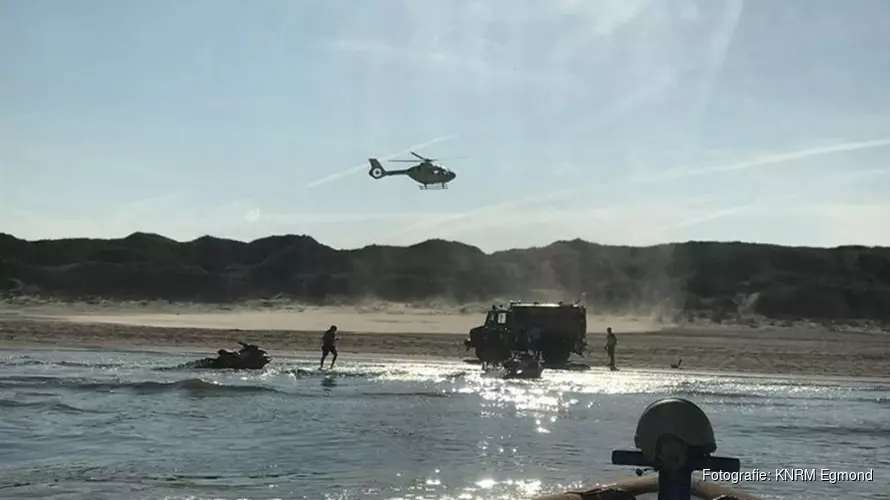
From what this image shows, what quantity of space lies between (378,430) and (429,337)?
3360 cm

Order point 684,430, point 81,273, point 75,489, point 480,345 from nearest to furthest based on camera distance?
1. point 684,430
2. point 75,489
3. point 480,345
4. point 81,273

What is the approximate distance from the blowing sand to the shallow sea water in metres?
8.52

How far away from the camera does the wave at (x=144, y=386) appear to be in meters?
27.5

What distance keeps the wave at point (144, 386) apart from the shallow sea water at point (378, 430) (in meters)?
0.08

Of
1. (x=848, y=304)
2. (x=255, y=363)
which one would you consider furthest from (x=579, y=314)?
(x=848, y=304)

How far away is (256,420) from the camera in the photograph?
22.0 metres

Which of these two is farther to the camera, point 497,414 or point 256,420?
point 497,414

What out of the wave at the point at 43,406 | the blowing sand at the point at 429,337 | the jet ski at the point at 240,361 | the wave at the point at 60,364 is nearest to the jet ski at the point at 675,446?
the wave at the point at 43,406

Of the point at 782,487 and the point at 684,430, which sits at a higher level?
the point at 684,430

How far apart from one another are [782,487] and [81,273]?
356ft

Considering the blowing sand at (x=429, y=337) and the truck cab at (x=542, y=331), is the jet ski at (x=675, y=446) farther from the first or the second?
the blowing sand at (x=429, y=337)

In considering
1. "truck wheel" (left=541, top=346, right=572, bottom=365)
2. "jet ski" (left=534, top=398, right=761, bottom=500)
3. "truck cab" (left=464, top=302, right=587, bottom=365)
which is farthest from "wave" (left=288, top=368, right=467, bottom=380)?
"jet ski" (left=534, top=398, right=761, bottom=500)

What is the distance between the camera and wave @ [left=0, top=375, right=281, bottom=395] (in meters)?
27.5

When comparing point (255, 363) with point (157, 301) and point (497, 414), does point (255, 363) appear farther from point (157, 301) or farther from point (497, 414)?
point (157, 301)
